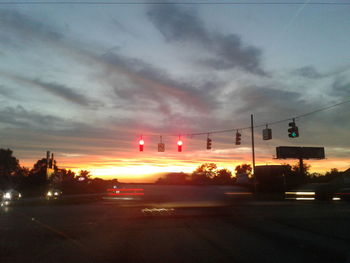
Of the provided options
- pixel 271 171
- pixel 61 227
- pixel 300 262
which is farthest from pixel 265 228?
pixel 271 171

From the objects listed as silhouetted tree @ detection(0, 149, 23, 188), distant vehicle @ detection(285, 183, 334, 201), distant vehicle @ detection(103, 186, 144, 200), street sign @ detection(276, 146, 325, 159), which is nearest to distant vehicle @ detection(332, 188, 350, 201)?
distant vehicle @ detection(285, 183, 334, 201)

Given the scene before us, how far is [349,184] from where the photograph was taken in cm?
2762

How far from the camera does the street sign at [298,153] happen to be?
276ft

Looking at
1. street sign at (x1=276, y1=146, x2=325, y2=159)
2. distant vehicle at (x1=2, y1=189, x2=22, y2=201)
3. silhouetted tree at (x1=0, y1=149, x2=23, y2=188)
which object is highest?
street sign at (x1=276, y1=146, x2=325, y2=159)

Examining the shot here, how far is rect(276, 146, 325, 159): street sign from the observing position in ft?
276

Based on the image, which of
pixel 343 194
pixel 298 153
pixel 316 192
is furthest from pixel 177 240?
pixel 298 153

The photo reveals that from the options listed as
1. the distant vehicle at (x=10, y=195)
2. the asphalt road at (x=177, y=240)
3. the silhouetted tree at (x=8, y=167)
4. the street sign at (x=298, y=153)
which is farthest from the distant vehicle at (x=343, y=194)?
the street sign at (x=298, y=153)

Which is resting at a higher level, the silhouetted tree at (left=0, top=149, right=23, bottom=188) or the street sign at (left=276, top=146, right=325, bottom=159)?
the street sign at (left=276, top=146, right=325, bottom=159)

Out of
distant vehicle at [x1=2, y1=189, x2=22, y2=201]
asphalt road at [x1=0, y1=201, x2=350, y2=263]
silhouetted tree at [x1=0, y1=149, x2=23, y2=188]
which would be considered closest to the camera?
asphalt road at [x1=0, y1=201, x2=350, y2=263]

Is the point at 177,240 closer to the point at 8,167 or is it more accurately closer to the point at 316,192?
the point at 316,192

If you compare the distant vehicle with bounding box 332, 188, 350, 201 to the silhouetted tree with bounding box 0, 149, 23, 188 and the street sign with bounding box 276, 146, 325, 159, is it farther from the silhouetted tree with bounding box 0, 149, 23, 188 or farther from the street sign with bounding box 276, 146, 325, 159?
the street sign with bounding box 276, 146, 325, 159

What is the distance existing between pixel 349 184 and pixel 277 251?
23.2m

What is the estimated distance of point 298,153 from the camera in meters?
84.9

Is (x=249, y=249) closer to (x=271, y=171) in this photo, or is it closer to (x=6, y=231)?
(x=6, y=231)
